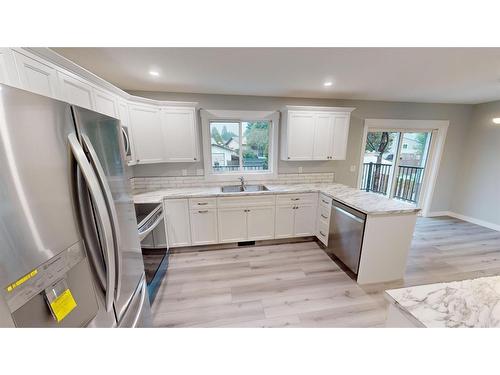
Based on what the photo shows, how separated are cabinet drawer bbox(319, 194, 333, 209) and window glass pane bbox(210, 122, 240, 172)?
58.1 inches

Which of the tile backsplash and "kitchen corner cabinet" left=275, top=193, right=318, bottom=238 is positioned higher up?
the tile backsplash

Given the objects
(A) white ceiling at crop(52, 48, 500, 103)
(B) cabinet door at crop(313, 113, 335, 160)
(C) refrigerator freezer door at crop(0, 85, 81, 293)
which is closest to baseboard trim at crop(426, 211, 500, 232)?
(A) white ceiling at crop(52, 48, 500, 103)

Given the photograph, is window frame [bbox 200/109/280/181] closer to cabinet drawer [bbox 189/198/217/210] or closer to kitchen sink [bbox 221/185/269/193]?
kitchen sink [bbox 221/185/269/193]

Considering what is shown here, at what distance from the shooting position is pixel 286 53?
5.18ft

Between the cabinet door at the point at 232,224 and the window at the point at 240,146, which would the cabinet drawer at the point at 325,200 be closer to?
the window at the point at 240,146

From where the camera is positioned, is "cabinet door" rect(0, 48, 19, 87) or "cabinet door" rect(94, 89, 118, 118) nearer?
"cabinet door" rect(0, 48, 19, 87)

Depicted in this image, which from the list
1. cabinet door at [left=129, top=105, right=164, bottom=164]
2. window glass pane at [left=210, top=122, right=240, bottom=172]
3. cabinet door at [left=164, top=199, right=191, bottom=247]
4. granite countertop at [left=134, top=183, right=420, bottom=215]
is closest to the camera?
granite countertop at [left=134, top=183, right=420, bottom=215]

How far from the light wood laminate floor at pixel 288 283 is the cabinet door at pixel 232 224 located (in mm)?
213

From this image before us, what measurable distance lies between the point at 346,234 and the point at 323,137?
157 centimetres

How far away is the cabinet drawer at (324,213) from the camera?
250 centimetres

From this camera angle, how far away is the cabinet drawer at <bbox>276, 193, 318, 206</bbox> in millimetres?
2654

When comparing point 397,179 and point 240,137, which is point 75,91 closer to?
point 240,137

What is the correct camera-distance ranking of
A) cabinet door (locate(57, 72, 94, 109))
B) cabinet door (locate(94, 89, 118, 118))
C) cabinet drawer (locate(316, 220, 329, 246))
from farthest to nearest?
cabinet drawer (locate(316, 220, 329, 246)) → cabinet door (locate(94, 89, 118, 118)) → cabinet door (locate(57, 72, 94, 109))
